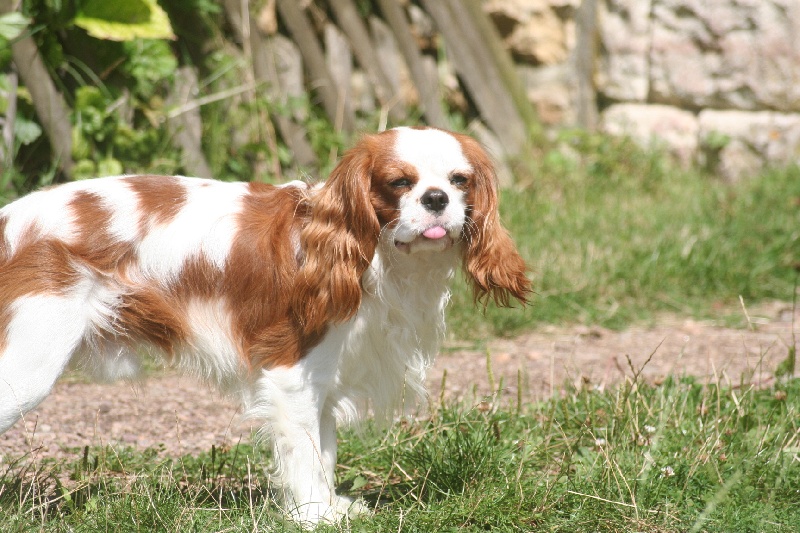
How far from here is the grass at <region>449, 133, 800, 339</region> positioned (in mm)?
5219

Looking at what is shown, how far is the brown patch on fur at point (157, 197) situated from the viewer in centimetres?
286

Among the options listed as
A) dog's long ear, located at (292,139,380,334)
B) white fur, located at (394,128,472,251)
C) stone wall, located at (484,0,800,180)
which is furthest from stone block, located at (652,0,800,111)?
dog's long ear, located at (292,139,380,334)

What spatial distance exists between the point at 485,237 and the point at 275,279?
0.63m

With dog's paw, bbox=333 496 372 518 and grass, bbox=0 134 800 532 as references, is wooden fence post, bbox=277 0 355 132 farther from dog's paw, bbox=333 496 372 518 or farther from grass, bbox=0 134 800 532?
dog's paw, bbox=333 496 372 518

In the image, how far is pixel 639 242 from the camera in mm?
5730

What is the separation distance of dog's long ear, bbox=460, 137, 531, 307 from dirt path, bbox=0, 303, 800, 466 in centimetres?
48

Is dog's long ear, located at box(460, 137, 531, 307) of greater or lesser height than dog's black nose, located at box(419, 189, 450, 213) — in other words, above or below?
below

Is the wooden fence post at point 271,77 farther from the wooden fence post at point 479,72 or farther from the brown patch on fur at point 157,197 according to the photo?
the brown patch on fur at point 157,197

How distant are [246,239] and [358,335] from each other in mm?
431

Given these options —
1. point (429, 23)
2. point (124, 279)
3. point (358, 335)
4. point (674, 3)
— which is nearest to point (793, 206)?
point (674, 3)

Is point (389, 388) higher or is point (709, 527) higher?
point (389, 388)

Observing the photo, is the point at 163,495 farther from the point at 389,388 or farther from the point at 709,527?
the point at 709,527

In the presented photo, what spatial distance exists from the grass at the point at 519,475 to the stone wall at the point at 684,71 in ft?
12.6

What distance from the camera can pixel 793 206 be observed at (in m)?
6.09
